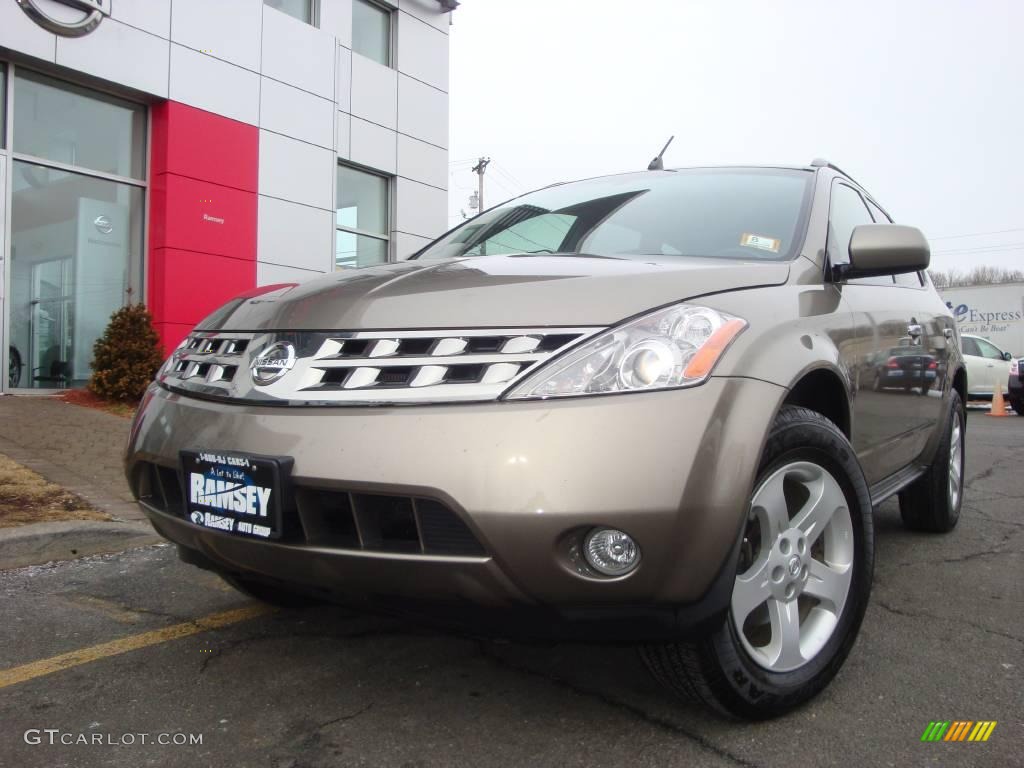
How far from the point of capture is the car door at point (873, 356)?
2.63 meters

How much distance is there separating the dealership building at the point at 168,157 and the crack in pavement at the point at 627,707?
7.67m

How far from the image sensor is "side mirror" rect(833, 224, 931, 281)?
8.26 ft

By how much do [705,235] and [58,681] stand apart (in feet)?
7.35

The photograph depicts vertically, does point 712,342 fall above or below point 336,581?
above

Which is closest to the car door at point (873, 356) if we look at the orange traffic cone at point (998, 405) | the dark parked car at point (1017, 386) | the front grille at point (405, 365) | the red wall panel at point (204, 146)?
the front grille at point (405, 365)

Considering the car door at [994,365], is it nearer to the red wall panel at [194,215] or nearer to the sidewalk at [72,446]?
the red wall panel at [194,215]

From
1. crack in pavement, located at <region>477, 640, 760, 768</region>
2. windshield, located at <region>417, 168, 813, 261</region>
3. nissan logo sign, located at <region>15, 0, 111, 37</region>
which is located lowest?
crack in pavement, located at <region>477, 640, 760, 768</region>

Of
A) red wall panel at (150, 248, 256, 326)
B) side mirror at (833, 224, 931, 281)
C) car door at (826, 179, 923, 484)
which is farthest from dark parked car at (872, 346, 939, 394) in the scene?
red wall panel at (150, 248, 256, 326)

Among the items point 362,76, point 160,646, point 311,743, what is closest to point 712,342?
point 311,743

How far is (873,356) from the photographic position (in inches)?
108

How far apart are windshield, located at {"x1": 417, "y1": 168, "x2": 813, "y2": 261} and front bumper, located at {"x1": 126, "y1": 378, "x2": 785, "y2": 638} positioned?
0.83 meters

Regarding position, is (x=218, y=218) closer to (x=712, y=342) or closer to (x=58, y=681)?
(x=58, y=681)

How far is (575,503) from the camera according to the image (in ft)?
5.31

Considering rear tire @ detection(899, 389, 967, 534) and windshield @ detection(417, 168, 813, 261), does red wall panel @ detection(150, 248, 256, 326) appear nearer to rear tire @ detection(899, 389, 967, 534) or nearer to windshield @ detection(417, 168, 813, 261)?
windshield @ detection(417, 168, 813, 261)
